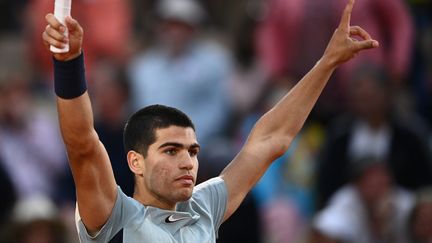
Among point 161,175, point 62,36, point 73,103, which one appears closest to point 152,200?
point 161,175

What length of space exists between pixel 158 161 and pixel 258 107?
5.50 meters

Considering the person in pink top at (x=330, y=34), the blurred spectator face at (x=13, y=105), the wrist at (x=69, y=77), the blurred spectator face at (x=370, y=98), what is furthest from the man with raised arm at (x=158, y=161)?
the blurred spectator face at (x=13, y=105)

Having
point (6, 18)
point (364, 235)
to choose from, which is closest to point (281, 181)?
point (364, 235)

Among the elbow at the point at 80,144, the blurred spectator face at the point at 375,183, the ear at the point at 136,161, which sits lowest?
the blurred spectator face at the point at 375,183

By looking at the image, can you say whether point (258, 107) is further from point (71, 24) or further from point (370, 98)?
point (71, 24)

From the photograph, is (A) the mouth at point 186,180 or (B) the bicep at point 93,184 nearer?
(B) the bicep at point 93,184

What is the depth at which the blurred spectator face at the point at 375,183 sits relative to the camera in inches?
388

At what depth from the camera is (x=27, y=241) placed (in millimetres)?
9445

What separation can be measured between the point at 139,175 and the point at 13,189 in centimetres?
439

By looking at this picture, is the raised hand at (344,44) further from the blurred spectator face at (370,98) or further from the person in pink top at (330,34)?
the person in pink top at (330,34)

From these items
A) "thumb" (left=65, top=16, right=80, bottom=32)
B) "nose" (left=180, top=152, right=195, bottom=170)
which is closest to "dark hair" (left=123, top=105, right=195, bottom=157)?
→ "nose" (left=180, top=152, right=195, bottom=170)

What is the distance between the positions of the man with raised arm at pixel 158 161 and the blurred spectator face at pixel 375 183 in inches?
122

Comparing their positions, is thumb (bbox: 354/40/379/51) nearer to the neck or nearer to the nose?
the nose

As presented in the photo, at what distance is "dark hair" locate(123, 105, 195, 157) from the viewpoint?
6094 millimetres
